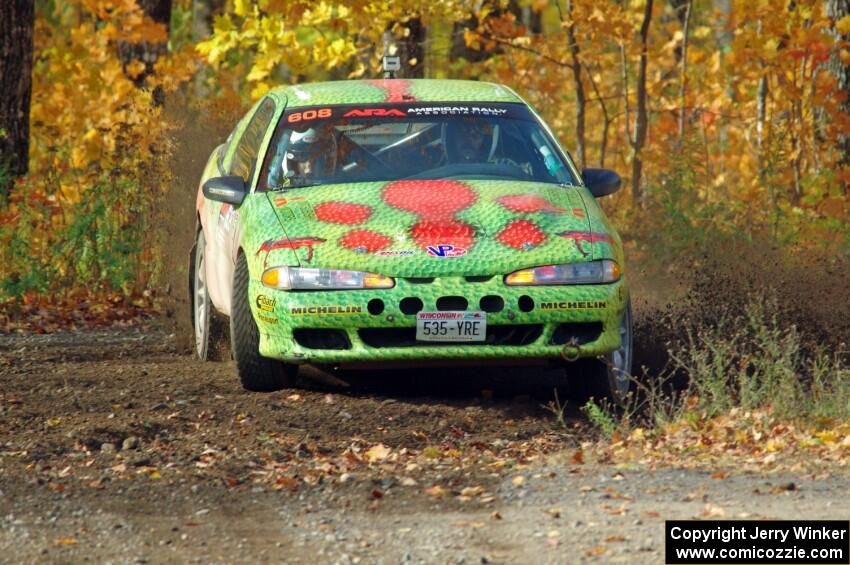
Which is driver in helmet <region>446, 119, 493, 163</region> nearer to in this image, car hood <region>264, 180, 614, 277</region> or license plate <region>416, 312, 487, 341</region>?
car hood <region>264, 180, 614, 277</region>

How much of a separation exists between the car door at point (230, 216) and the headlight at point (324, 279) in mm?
820

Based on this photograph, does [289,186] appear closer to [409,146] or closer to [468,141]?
[409,146]

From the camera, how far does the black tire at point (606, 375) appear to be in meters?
8.59

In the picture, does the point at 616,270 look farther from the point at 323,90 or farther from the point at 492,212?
the point at 323,90

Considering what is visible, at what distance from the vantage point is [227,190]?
29.8 feet

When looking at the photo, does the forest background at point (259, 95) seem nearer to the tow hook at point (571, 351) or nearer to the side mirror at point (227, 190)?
the side mirror at point (227, 190)

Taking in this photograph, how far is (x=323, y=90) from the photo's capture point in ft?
32.7

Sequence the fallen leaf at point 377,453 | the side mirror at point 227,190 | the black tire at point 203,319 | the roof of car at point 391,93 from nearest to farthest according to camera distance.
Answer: the fallen leaf at point 377,453 < the side mirror at point 227,190 < the roof of car at point 391,93 < the black tire at point 203,319

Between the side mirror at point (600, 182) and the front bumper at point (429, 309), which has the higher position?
the side mirror at point (600, 182)

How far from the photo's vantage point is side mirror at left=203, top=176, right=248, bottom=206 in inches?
356

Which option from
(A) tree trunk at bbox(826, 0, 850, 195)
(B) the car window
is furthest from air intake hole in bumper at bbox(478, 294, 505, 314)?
(A) tree trunk at bbox(826, 0, 850, 195)

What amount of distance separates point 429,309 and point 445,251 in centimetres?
31

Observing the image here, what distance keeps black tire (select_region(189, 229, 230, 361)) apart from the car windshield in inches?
48.7

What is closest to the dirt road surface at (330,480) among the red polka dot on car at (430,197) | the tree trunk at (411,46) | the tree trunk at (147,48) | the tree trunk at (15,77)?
the red polka dot on car at (430,197)
